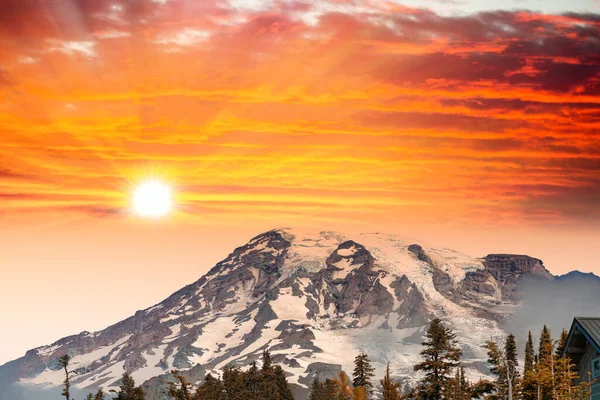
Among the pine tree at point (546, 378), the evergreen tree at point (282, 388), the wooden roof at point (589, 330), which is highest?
the evergreen tree at point (282, 388)

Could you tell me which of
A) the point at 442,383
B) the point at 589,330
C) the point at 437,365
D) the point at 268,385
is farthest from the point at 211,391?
the point at 589,330

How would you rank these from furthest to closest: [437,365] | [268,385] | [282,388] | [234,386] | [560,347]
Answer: [282,388]
[268,385]
[234,386]
[560,347]
[437,365]

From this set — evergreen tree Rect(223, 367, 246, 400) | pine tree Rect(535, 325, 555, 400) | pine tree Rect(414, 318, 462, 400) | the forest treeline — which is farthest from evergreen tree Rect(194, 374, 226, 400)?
pine tree Rect(535, 325, 555, 400)

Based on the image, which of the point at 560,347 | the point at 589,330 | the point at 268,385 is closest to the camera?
the point at 589,330

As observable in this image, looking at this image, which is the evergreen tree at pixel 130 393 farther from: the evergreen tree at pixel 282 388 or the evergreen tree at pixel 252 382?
the evergreen tree at pixel 282 388

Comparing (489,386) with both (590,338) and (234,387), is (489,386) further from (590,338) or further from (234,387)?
(234,387)

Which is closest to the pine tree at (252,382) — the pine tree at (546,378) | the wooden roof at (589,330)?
the wooden roof at (589,330)

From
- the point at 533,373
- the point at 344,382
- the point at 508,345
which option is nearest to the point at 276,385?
the point at 508,345

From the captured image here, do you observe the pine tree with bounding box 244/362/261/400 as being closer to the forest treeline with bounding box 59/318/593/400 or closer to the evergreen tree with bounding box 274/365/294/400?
the forest treeline with bounding box 59/318/593/400

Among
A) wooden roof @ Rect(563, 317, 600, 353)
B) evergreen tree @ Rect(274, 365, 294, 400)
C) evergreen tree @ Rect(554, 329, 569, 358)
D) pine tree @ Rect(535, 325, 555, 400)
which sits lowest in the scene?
pine tree @ Rect(535, 325, 555, 400)

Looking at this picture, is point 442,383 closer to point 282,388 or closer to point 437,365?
point 437,365

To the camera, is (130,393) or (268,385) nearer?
(130,393)

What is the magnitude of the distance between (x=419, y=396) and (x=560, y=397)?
3524 cm

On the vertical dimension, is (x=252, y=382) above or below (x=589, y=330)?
above
